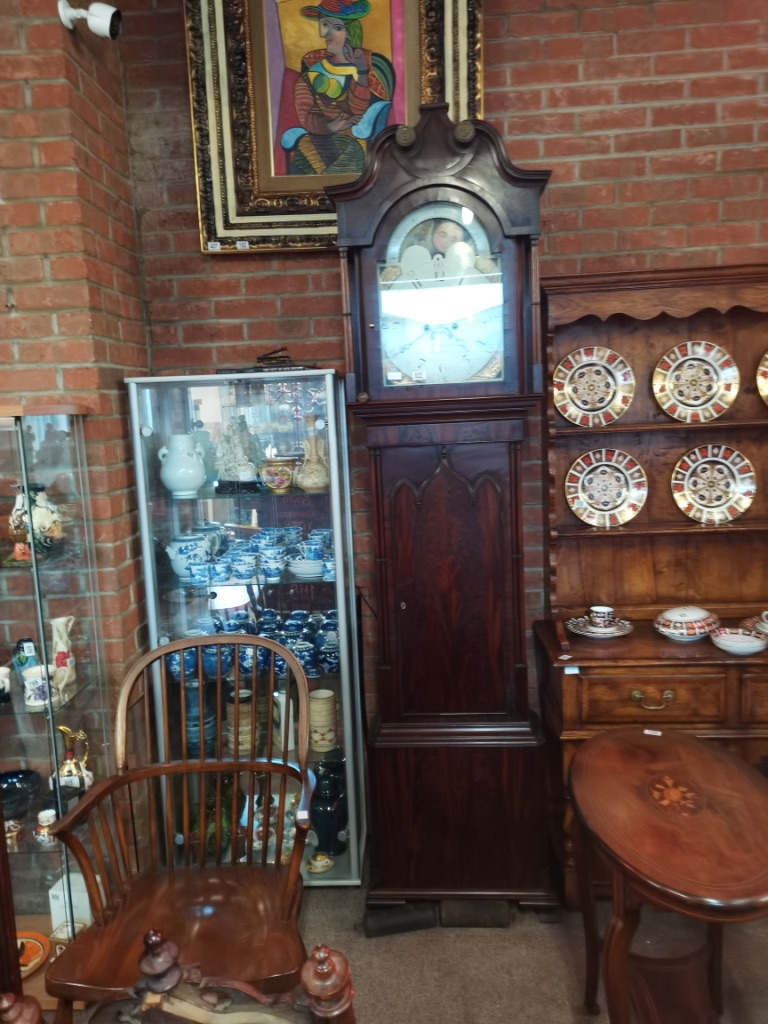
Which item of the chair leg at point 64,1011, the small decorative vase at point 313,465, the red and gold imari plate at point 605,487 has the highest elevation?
the small decorative vase at point 313,465

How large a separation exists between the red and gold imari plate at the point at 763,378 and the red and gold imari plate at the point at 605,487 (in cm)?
42

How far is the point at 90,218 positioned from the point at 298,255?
0.65 meters

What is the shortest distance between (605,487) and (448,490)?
61cm

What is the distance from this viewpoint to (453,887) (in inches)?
83.7

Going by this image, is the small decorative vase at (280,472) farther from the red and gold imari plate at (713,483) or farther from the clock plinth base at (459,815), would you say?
the red and gold imari plate at (713,483)

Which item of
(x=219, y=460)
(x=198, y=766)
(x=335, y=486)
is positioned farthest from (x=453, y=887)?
(x=219, y=460)

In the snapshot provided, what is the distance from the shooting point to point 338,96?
89.1 inches

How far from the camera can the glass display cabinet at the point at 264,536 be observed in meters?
2.23

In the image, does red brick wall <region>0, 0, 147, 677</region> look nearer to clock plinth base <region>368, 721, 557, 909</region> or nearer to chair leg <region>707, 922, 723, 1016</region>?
clock plinth base <region>368, 721, 557, 909</region>

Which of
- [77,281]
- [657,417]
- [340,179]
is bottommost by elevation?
[657,417]

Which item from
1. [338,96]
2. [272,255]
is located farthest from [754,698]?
[338,96]

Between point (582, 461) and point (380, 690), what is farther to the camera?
point (582, 461)

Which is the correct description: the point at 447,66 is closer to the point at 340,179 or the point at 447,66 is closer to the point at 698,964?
the point at 340,179

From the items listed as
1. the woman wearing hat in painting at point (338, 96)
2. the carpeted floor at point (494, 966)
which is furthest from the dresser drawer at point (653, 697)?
the woman wearing hat in painting at point (338, 96)
